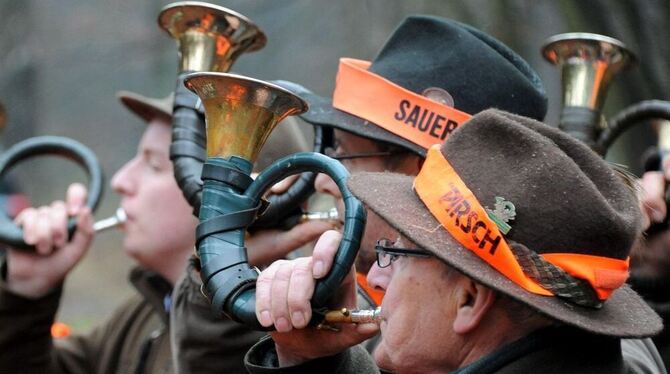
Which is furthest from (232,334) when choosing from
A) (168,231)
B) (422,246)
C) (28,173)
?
(28,173)

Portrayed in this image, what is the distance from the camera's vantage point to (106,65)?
30.4ft

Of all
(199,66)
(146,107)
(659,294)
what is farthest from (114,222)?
(659,294)

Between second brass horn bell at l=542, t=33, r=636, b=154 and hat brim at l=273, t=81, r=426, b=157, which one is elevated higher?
hat brim at l=273, t=81, r=426, b=157

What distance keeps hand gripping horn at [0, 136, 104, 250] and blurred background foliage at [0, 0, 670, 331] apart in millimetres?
3003

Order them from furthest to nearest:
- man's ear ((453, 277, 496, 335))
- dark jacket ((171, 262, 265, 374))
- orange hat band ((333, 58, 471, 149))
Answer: dark jacket ((171, 262, 265, 374))
orange hat band ((333, 58, 471, 149))
man's ear ((453, 277, 496, 335))

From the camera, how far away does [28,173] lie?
9.16m

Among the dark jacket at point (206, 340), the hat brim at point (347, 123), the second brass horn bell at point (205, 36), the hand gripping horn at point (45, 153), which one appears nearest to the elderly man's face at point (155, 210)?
the hand gripping horn at point (45, 153)

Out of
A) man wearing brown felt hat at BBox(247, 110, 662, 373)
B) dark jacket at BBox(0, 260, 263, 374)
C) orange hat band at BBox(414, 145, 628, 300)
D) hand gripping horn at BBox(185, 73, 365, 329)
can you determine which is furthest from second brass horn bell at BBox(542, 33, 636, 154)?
orange hat band at BBox(414, 145, 628, 300)

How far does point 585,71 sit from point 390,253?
2204mm

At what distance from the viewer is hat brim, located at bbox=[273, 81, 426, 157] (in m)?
3.73

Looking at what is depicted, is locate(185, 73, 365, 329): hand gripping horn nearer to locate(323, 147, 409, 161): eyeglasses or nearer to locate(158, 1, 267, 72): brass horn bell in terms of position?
locate(323, 147, 409, 161): eyeglasses

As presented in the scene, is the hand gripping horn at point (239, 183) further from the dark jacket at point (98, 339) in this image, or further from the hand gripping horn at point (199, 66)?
the dark jacket at point (98, 339)

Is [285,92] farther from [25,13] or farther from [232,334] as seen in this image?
[25,13]

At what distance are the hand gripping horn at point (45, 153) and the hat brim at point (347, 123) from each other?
4.47 feet
